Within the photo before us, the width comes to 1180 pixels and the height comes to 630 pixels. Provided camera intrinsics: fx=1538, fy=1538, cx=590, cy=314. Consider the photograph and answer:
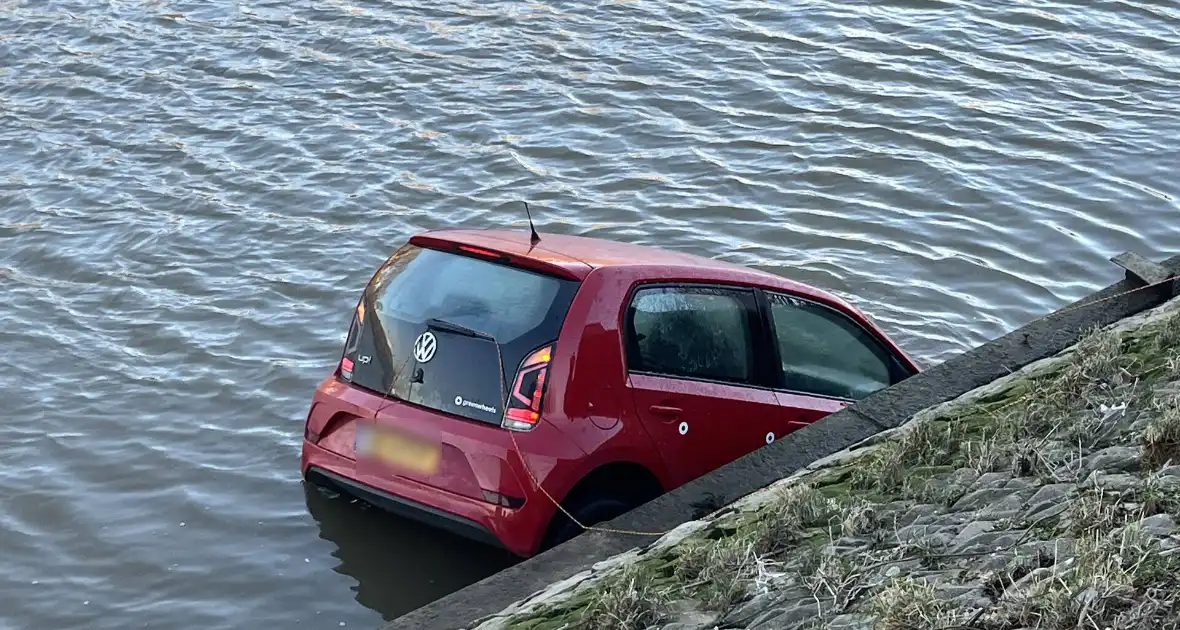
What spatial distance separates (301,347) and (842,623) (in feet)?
19.6

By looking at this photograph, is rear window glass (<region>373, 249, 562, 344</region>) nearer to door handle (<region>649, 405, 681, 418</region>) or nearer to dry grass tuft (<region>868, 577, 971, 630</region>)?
door handle (<region>649, 405, 681, 418</region>)

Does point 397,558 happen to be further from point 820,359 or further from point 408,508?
point 820,359

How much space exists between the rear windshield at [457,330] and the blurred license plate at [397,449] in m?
0.17

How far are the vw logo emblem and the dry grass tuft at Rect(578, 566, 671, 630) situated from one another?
1937 millimetres

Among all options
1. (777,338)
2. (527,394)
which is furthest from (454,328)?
(777,338)

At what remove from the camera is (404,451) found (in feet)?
21.6

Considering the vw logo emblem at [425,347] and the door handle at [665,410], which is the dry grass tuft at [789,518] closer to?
the door handle at [665,410]

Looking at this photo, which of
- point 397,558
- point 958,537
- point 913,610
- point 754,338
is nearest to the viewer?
point 913,610

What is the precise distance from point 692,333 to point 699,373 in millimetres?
187

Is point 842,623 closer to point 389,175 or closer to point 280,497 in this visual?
point 280,497

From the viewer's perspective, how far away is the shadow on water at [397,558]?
6961mm

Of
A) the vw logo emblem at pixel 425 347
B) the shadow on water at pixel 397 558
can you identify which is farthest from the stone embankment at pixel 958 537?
the shadow on water at pixel 397 558

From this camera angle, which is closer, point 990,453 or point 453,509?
point 990,453

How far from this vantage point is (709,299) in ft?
23.5
